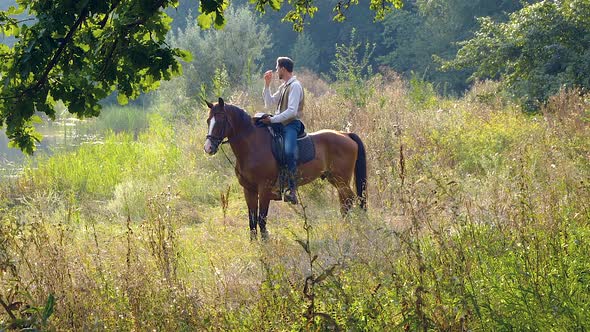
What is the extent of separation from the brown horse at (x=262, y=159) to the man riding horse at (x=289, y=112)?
7.1 inches

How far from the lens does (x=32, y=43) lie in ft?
12.4

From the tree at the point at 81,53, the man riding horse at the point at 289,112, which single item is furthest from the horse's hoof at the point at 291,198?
the tree at the point at 81,53

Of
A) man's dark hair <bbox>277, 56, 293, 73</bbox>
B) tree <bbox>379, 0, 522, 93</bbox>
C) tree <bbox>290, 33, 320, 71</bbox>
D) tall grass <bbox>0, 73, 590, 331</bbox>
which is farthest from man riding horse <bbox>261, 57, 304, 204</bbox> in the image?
tree <bbox>290, 33, 320, 71</bbox>

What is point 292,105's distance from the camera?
841 cm

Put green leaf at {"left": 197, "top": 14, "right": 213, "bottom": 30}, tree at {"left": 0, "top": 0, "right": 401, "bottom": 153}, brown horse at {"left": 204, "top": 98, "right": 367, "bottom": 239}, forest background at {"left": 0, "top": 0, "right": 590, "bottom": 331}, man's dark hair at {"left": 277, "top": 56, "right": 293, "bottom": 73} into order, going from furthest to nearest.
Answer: man's dark hair at {"left": 277, "top": 56, "right": 293, "bottom": 73} < brown horse at {"left": 204, "top": 98, "right": 367, "bottom": 239} < green leaf at {"left": 197, "top": 14, "right": 213, "bottom": 30} < forest background at {"left": 0, "top": 0, "right": 590, "bottom": 331} < tree at {"left": 0, "top": 0, "right": 401, "bottom": 153}

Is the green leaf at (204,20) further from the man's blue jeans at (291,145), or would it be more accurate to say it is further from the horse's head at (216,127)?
the man's blue jeans at (291,145)

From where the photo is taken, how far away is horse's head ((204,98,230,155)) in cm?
818

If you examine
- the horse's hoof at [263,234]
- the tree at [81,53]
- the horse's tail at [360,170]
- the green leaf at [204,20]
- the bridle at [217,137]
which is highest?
the green leaf at [204,20]

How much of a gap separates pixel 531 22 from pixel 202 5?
46.0 ft

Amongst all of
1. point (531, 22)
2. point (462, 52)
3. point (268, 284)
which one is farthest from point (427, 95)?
point (268, 284)

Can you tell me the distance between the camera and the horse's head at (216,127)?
26.8 ft

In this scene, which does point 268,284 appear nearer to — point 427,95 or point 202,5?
point 202,5

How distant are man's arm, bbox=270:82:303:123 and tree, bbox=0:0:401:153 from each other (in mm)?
3866

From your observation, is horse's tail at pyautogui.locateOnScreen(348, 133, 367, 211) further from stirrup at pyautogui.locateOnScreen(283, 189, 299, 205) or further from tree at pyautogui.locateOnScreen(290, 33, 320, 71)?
tree at pyautogui.locateOnScreen(290, 33, 320, 71)
